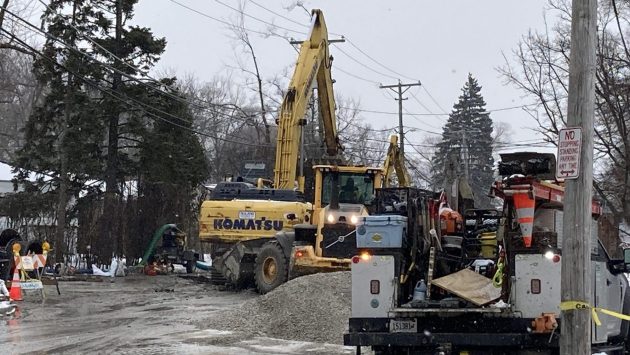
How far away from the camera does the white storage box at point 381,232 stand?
9422 millimetres

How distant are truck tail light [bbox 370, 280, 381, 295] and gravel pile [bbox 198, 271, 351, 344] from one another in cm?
474

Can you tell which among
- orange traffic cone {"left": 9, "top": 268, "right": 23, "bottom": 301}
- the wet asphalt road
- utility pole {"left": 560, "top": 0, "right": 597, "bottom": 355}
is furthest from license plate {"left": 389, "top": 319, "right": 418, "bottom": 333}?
orange traffic cone {"left": 9, "top": 268, "right": 23, "bottom": 301}

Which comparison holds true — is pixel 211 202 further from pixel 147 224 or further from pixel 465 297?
pixel 465 297

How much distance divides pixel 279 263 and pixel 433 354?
13.0 meters

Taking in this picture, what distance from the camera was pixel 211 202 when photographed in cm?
2448

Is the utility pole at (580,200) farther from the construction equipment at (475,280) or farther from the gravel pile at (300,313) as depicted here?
the gravel pile at (300,313)

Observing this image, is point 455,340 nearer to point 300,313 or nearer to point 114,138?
point 300,313

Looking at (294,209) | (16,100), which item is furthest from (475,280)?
(16,100)

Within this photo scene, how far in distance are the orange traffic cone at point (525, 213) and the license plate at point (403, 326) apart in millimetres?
1517

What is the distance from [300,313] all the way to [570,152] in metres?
8.20

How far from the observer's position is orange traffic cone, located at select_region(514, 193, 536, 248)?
8.78 meters

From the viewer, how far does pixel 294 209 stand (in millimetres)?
23281

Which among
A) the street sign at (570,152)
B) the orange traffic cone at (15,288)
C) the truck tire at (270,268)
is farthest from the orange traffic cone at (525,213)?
the orange traffic cone at (15,288)

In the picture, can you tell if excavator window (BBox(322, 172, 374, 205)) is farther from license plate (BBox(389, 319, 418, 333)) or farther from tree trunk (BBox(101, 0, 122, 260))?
tree trunk (BBox(101, 0, 122, 260))
